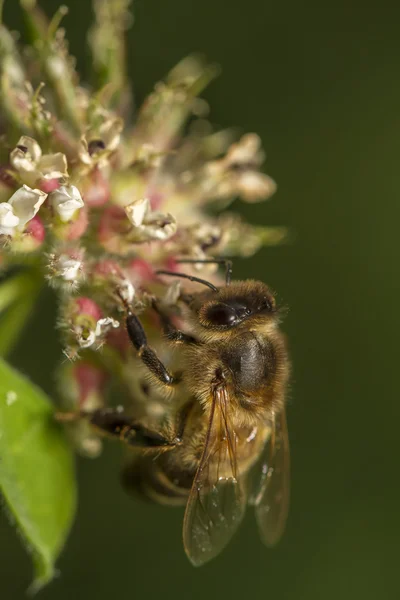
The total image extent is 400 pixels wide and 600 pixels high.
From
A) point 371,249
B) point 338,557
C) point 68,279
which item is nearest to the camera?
point 68,279

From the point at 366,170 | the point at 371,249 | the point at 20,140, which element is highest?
the point at 20,140

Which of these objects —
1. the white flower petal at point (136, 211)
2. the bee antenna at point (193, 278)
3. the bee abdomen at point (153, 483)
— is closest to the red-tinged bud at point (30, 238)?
the white flower petal at point (136, 211)

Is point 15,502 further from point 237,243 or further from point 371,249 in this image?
point 371,249

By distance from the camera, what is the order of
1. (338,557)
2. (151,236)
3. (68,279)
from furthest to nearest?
1. (338,557)
2. (151,236)
3. (68,279)

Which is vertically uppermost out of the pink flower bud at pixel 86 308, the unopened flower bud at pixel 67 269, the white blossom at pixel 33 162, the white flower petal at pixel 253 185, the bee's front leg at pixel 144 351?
the white blossom at pixel 33 162

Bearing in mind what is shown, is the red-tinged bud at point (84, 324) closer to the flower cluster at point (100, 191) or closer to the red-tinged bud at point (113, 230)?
the flower cluster at point (100, 191)

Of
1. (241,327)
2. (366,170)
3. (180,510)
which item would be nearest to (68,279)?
(241,327)
